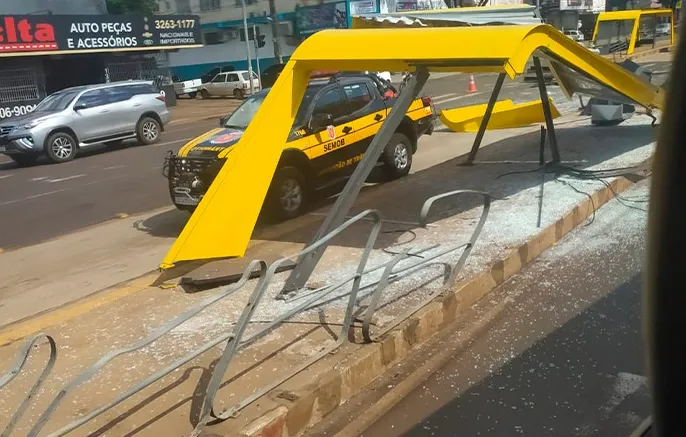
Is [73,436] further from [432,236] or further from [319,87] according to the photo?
[319,87]

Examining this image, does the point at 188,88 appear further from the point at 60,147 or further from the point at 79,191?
the point at 79,191

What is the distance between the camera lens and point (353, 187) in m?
6.91

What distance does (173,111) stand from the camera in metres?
33.5

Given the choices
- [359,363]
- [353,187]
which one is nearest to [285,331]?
[359,363]

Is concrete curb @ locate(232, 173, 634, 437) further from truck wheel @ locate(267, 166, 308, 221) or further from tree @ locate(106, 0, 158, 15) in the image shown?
tree @ locate(106, 0, 158, 15)

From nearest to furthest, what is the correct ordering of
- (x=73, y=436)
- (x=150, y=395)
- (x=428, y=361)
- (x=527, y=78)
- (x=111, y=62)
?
(x=73, y=436)
(x=150, y=395)
(x=428, y=361)
(x=527, y=78)
(x=111, y=62)

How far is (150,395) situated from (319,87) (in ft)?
22.6

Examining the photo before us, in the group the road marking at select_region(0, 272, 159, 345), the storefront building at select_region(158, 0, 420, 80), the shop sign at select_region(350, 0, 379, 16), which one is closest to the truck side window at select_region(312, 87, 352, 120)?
the road marking at select_region(0, 272, 159, 345)

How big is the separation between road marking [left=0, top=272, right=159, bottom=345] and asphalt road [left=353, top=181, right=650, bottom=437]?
313 cm

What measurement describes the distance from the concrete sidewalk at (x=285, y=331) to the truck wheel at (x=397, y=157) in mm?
1124

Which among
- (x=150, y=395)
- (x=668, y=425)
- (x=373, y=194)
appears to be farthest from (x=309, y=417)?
(x=373, y=194)

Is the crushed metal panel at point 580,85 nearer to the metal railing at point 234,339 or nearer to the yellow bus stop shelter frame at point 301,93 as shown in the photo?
the yellow bus stop shelter frame at point 301,93

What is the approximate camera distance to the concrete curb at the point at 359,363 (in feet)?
13.9

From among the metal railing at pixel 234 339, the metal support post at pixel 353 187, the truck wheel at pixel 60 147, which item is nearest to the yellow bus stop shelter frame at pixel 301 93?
the metal support post at pixel 353 187
